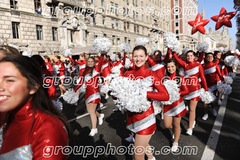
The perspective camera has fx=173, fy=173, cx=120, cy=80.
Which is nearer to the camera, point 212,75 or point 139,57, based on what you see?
point 139,57

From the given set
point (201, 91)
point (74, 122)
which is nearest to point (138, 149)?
point (201, 91)

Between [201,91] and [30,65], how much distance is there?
3961 mm

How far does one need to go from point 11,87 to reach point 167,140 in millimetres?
3565

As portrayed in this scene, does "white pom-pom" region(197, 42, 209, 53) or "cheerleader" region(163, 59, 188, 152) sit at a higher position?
"white pom-pom" region(197, 42, 209, 53)

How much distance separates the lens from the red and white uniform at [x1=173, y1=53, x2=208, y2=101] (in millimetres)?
4078

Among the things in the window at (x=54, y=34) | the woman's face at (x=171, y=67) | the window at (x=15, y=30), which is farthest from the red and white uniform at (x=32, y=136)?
the window at (x=54, y=34)

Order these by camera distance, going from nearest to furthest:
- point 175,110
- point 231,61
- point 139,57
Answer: point 139,57, point 175,110, point 231,61

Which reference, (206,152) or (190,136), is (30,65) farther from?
(190,136)

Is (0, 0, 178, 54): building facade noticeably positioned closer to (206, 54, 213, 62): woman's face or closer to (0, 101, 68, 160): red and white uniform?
(206, 54, 213, 62): woman's face

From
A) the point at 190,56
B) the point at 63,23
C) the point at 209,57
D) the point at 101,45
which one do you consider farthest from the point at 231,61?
the point at 63,23

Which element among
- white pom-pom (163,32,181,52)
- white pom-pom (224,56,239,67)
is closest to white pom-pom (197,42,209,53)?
white pom-pom (224,56,239,67)

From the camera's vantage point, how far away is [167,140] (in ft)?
12.7

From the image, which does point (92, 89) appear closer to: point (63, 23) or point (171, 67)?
point (171, 67)

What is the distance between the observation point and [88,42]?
1006 inches
